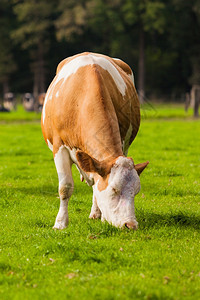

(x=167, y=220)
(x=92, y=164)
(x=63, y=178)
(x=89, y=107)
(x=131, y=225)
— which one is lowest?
(x=167, y=220)

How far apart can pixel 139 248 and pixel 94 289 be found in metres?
1.33

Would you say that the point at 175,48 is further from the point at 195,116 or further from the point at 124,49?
the point at 195,116

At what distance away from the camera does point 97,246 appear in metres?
5.84

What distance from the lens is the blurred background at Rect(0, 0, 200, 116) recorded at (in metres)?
61.0

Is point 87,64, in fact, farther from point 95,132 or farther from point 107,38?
point 107,38

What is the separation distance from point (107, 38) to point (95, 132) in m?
62.4

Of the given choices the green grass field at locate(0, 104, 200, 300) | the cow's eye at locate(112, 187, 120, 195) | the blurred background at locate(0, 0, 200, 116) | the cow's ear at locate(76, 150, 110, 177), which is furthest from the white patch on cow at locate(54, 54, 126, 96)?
the blurred background at locate(0, 0, 200, 116)

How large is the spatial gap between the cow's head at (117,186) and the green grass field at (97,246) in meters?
0.26

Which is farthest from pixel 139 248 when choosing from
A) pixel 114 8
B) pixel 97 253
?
pixel 114 8

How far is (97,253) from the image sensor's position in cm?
567

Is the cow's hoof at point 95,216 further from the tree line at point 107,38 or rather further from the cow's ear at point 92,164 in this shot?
the tree line at point 107,38

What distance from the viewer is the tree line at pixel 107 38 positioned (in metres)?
61.0

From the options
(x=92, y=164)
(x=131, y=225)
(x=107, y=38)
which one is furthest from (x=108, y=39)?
(x=131, y=225)

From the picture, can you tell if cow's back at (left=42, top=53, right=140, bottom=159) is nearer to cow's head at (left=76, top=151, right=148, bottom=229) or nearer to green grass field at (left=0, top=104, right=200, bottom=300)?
cow's head at (left=76, top=151, right=148, bottom=229)
